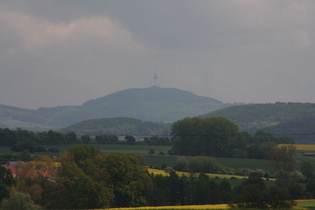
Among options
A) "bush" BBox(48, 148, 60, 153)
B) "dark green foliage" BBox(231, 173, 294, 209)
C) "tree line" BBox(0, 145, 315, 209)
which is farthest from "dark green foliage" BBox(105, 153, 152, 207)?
"bush" BBox(48, 148, 60, 153)

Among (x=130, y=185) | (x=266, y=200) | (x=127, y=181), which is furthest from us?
(x=127, y=181)

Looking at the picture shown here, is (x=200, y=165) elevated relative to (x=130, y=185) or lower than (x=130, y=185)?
elevated

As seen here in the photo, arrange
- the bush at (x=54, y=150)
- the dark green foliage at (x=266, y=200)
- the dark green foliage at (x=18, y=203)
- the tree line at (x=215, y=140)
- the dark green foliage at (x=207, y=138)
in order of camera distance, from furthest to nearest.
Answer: the dark green foliage at (x=207, y=138), the tree line at (x=215, y=140), the bush at (x=54, y=150), the dark green foliage at (x=18, y=203), the dark green foliage at (x=266, y=200)

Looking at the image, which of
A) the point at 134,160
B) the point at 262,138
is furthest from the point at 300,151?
the point at 134,160

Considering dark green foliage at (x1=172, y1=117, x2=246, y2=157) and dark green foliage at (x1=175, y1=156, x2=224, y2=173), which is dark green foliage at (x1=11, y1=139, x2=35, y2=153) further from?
dark green foliage at (x1=175, y1=156, x2=224, y2=173)

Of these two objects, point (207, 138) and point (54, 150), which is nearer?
point (54, 150)

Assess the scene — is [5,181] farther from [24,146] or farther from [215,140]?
[215,140]

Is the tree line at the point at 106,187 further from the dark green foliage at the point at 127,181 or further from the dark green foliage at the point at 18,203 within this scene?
the dark green foliage at the point at 18,203

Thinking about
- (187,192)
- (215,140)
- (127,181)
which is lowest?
(187,192)

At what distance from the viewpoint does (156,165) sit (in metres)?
→ 140

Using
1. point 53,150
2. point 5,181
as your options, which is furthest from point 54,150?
point 5,181

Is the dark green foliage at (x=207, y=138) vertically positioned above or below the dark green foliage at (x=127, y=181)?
above

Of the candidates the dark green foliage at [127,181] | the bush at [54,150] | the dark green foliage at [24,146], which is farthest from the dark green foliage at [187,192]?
the dark green foliage at [24,146]

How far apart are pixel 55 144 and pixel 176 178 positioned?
99429 millimetres
